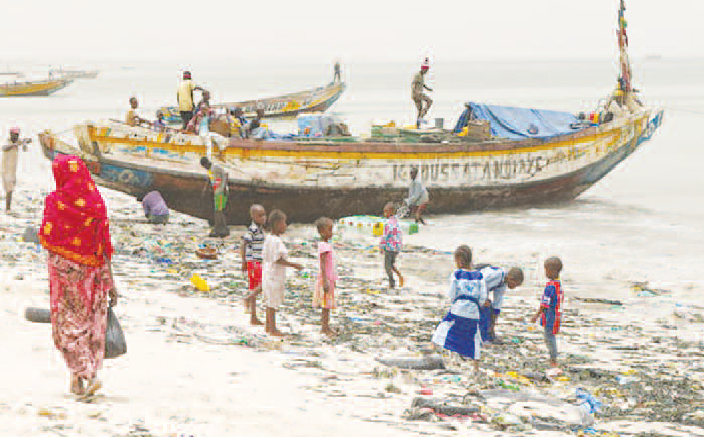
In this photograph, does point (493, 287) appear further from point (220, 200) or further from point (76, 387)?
point (220, 200)

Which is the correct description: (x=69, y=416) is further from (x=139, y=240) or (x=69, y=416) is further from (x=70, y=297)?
(x=139, y=240)

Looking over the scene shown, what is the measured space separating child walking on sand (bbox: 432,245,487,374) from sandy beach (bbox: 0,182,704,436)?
211 millimetres

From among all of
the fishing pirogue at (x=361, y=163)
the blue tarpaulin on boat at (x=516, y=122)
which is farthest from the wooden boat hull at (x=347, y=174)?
the blue tarpaulin on boat at (x=516, y=122)

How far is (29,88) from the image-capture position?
64500mm

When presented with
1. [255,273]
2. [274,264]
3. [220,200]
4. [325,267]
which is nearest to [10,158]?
[220,200]

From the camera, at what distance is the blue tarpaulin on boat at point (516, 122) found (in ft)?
59.7

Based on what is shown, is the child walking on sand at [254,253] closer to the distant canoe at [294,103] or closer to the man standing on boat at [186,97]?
the man standing on boat at [186,97]

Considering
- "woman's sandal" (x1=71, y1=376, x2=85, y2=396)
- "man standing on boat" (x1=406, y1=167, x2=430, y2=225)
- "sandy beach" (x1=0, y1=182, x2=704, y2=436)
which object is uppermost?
"man standing on boat" (x1=406, y1=167, x2=430, y2=225)

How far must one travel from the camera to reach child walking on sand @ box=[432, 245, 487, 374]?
7.46 m

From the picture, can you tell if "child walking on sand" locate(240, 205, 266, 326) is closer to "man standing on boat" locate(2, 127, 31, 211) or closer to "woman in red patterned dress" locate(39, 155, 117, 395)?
"woman in red patterned dress" locate(39, 155, 117, 395)

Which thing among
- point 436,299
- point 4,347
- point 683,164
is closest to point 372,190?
point 436,299

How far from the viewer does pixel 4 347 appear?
688cm

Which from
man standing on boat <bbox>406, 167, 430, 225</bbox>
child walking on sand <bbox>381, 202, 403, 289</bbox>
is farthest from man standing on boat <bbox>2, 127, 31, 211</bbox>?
child walking on sand <bbox>381, 202, 403, 289</bbox>

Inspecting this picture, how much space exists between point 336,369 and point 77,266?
89.3 inches
